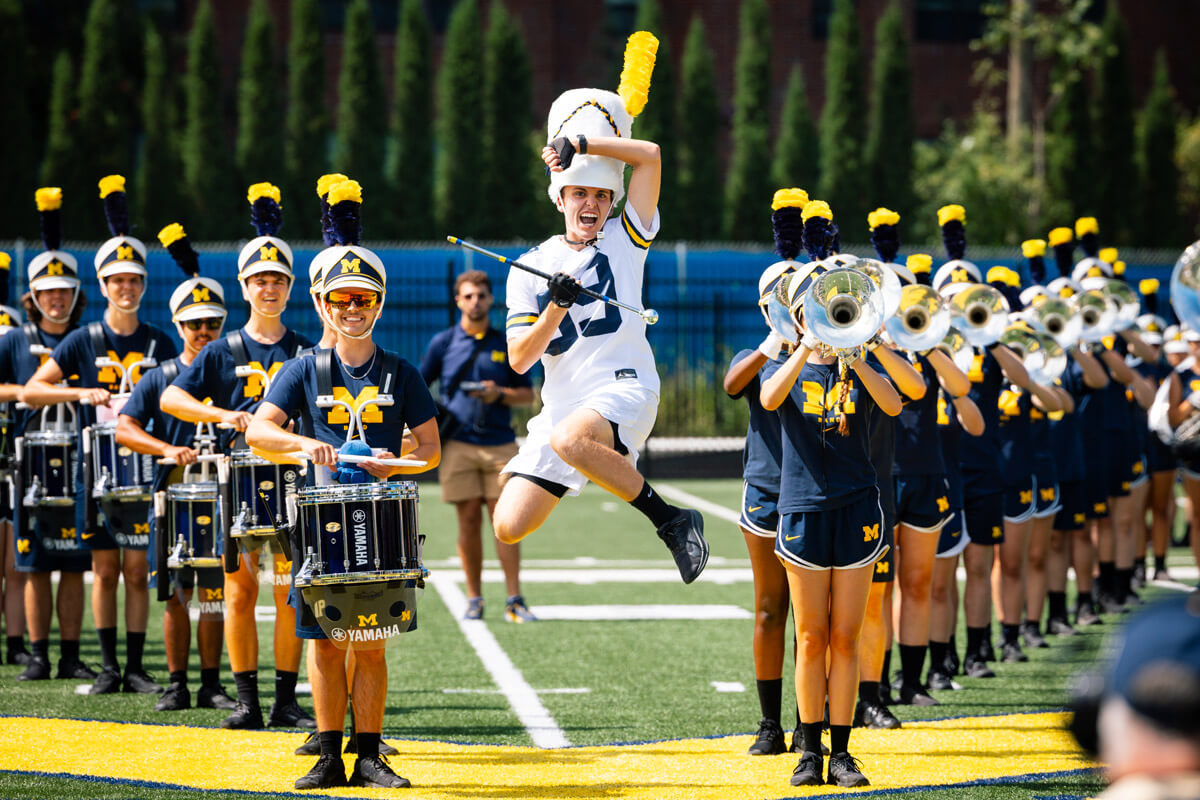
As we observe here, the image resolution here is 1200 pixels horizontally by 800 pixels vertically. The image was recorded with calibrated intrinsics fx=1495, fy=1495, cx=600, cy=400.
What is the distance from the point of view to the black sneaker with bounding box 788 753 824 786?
582 cm

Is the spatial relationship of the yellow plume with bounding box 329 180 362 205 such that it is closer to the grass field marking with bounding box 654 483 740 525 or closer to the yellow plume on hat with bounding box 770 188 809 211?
the yellow plume on hat with bounding box 770 188 809 211

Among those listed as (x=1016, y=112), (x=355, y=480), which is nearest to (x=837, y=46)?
(x=1016, y=112)

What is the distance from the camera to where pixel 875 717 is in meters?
7.10

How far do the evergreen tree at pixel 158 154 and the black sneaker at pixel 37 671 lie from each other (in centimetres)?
2037

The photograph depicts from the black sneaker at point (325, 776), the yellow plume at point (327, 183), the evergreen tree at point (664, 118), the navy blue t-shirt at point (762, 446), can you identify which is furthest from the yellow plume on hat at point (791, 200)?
the evergreen tree at point (664, 118)

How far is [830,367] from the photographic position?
6117 millimetres

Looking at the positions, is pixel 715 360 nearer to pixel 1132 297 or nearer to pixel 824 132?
pixel 824 132

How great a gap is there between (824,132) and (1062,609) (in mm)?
21954

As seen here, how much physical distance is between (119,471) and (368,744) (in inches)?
106

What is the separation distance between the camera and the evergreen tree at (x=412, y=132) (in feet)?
96.9

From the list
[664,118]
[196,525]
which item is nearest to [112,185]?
[196,525]

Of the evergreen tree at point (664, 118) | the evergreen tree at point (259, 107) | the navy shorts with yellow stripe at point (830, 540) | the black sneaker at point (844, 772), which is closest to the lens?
the black sneaker at point (844, 772)

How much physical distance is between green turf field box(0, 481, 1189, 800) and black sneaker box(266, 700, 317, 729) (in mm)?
311

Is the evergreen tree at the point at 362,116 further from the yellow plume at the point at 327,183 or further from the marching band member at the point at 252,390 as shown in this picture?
the yellow plume at the point at 327,183
